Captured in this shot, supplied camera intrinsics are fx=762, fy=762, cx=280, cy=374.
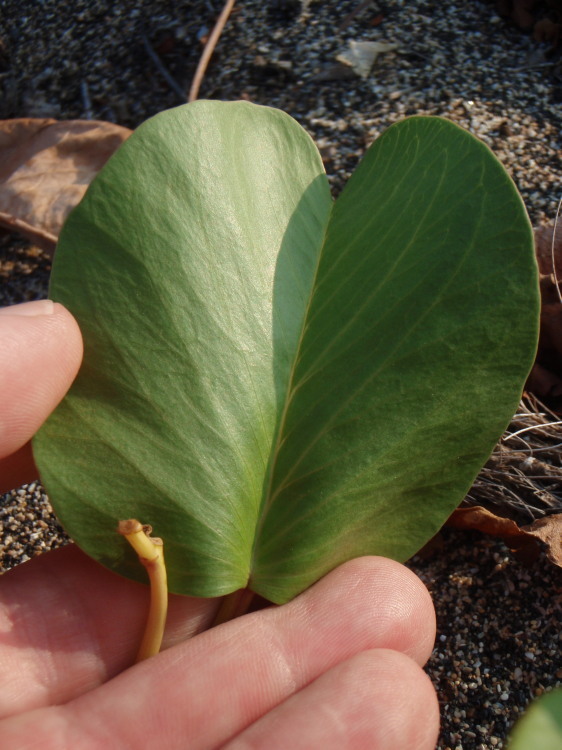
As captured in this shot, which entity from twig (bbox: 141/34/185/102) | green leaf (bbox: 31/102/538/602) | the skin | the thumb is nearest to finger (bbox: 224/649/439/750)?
the skin

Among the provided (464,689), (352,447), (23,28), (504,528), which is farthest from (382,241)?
(23,28)

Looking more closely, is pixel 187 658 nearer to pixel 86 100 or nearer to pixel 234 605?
pixel 234 605

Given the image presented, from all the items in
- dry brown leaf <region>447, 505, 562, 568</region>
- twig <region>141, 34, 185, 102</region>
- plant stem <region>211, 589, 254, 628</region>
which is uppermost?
twig <region>141, 34, 185, 102</region>

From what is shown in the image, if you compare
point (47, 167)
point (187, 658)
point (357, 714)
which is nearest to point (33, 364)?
point (187, 658)

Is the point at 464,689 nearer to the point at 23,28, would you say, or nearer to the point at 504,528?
the point at 504,528

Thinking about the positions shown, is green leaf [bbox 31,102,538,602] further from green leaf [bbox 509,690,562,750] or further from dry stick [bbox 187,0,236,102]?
dry stick [bbox 187,0,236,102]

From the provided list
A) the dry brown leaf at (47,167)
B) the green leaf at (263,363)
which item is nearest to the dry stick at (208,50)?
the dry brown leaf at (47,167)
